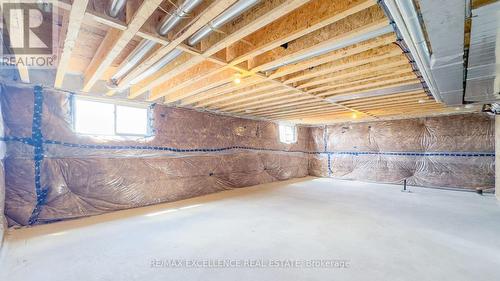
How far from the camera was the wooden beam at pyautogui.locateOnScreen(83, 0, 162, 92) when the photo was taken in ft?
4.55

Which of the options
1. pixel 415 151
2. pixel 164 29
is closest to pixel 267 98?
pixel 164 29

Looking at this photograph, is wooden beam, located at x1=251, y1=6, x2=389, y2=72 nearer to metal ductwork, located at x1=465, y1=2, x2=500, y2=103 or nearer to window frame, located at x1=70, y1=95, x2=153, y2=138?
metal ductwork, located at x1=465, y1=2, x2=500, y2=103

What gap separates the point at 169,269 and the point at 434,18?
104 inches

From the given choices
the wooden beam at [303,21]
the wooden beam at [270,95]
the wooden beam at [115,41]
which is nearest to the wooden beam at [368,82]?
the wooden beam at [270,95]

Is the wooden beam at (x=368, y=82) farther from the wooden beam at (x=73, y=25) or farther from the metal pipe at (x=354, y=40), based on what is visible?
the wooden beam at (x=73, y=25)

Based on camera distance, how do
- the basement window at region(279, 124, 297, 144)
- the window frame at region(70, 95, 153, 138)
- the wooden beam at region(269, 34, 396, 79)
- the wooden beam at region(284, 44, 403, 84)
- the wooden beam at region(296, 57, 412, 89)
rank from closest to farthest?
the wooden beam at region(269, 34, 396, 79), the wooden beam at region(284, 44, 403, 84), the wooden beam at region(296, 57, 412, 89), the window frame at region(70, 95, 153, 138), the basement window at region(279, 124, 297, 144)

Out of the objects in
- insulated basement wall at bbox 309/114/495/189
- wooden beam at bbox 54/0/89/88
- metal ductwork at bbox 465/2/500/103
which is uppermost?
wooden beam at bbox 54/0/89/88

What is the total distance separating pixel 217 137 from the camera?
17.3 feet

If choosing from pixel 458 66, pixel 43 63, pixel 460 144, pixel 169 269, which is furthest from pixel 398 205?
pixel 43 63

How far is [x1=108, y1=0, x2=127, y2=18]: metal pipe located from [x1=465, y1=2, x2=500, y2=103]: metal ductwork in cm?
223

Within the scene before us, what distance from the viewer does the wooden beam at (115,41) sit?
4.55ft

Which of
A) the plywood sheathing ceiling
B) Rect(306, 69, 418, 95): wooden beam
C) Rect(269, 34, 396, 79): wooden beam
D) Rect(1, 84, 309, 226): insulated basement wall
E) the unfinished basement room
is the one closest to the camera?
the plywood sheathing ceiling

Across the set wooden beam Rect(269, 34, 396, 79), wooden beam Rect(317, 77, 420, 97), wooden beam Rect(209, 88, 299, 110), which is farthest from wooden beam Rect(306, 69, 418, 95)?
wooden beam Rect(269, 34, 396, 79)

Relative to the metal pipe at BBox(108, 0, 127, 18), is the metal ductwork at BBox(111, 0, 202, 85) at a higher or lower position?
lower
